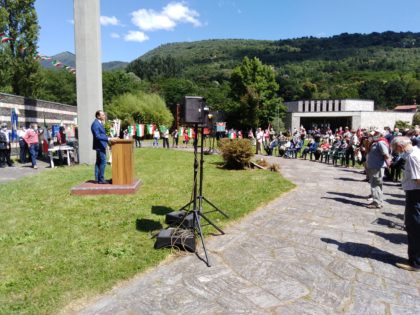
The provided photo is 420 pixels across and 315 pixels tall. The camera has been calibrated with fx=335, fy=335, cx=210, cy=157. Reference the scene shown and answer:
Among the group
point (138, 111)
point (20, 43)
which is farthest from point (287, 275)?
point (138, 111)

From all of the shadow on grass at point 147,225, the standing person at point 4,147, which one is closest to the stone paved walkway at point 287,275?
the shadow on grass at point 147,225

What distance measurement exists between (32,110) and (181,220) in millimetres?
16362

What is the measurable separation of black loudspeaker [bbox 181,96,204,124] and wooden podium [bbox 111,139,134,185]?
3851mm

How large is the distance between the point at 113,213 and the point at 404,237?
16.7 ft

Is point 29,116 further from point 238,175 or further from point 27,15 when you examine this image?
point 238,175

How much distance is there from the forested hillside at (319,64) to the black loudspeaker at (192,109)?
295ft

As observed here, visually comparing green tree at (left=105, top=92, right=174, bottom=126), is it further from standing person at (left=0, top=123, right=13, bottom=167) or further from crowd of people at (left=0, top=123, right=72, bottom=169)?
standing person at (left=0, top=123, right=13, bottom=167)

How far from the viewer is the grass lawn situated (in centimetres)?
358

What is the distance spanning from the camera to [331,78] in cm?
10881

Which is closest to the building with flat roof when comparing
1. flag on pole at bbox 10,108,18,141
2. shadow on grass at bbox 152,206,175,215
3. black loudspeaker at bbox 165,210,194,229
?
flag on pole at bbox 10,108,18,141

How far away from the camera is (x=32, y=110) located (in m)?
18.2

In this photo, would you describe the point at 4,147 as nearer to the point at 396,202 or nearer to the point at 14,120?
the point at 14,120

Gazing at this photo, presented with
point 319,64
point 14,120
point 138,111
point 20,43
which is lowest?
point 14,120

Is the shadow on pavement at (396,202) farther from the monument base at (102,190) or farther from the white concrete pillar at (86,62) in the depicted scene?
the white concrete pillar at (86,62)
